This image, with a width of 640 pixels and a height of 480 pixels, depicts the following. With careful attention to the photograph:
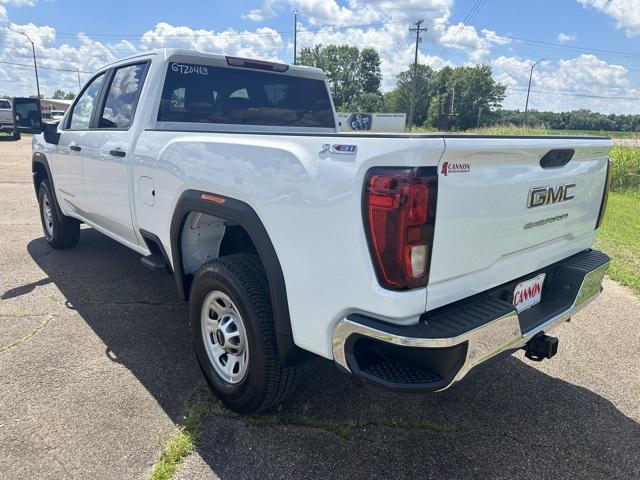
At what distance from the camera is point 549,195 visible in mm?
2469

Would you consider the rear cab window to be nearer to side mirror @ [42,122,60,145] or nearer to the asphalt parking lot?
the asphalt parking lot

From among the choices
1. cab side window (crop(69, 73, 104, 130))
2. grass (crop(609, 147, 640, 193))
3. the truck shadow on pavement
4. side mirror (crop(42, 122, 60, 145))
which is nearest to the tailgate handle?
the truck shadow on pavement

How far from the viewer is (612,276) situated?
17.9 ft

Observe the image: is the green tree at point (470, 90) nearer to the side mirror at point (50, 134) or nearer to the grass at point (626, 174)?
the grass at point (626, 174)

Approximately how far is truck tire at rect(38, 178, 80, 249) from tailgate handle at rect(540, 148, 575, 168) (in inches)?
196

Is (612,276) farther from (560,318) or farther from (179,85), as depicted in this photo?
(179,85)

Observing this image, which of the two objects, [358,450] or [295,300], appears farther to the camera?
[358,450]

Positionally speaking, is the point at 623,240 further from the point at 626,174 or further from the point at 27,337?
the point at 27,337

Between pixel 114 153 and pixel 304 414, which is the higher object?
pixel 114 153

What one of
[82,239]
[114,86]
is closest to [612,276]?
[114,86]

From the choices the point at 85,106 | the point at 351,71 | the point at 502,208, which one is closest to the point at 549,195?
the point at 502,208

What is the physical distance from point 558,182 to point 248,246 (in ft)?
6.01

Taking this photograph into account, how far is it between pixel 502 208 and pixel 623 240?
600 centimetres

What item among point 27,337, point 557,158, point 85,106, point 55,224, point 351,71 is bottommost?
point 27,337
